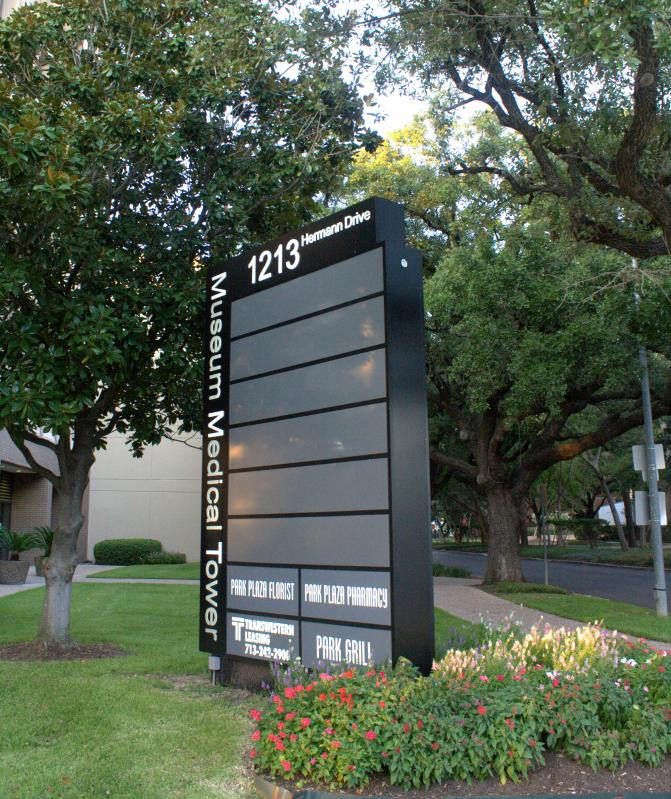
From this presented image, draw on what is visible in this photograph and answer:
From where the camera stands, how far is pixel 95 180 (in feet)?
33.6

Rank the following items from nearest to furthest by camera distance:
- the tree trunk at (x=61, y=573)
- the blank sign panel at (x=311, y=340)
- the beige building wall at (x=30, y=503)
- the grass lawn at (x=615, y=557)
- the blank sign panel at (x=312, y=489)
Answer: the blank sign panel at (x=312, y=489) < the blank sign panel at (x=311, y=340) < the tree trunk at (x=61, y=573) < the beige building wall at (x=30, y=503) < the grass lawn at (x=615, y=557)

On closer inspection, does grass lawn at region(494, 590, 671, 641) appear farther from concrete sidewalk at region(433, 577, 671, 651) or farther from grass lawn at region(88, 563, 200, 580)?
grass lawn at region(88, 563, 200, 580)

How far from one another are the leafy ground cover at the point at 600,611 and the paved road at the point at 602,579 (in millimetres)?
1968

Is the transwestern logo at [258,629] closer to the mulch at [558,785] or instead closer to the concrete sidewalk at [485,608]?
the mulch at [558,785]

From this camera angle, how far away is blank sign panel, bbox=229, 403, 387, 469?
710cm

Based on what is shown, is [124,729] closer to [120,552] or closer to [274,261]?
[274,261]

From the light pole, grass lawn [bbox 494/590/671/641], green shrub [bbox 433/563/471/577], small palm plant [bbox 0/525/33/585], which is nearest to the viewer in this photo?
grass lawn [bbox 494/590/671/641]

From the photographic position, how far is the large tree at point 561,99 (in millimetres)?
10805

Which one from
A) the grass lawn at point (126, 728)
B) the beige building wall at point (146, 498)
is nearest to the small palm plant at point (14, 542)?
the beige building wall at point (146, 498)

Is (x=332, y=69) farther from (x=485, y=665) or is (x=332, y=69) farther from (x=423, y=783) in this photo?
(x=423, y=783)

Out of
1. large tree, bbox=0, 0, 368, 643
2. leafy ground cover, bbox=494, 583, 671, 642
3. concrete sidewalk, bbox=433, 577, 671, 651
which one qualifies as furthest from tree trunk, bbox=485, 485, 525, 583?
large tree, bbox=0, 0, 368, 643

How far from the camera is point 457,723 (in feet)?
17.5

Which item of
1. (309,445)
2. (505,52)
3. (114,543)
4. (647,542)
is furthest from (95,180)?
(647,542)

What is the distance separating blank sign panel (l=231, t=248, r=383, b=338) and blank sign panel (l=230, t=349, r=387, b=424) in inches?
23.0
